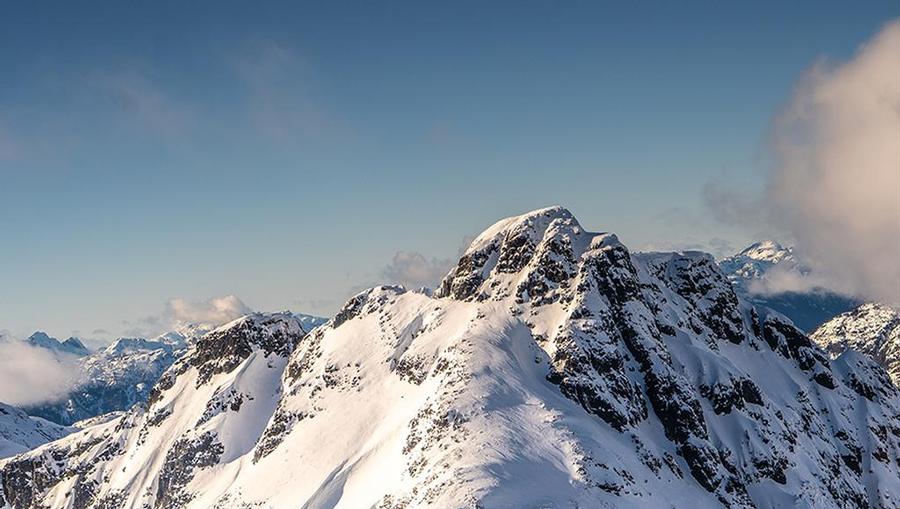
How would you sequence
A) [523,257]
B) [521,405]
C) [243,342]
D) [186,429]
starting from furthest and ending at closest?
[243,342]
[186,429]
[523,257]
[521,405]

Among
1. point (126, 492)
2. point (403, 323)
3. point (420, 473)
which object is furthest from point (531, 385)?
point (126, 492)

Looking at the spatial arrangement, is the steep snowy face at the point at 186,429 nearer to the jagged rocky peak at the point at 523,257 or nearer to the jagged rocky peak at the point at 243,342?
the jagged rocky peak at the point at 243,342

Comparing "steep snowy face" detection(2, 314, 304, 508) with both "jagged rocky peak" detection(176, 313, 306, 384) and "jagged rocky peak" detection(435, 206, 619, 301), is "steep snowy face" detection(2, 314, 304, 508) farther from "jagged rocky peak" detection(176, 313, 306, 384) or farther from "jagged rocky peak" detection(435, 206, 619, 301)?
"jagged rocky peak" detection(435, 206, 619, 301)

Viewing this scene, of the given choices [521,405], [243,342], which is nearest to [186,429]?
[243,342]

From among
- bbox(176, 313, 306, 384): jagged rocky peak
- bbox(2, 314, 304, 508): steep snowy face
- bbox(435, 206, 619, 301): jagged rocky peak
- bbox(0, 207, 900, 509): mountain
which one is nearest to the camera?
bbox(0, 207, 900, 509): mountain

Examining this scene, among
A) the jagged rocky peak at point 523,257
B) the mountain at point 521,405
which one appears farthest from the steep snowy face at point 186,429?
the jagged rocky peak at point 523,257

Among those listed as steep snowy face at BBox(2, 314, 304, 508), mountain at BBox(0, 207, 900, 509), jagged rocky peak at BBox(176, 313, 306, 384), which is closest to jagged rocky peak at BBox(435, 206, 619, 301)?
mountain at BBox(0, 207, 900, 509)

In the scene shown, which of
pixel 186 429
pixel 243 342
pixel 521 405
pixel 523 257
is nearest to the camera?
pixel 521 405

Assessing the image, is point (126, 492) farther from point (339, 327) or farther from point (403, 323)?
point (403, 323)

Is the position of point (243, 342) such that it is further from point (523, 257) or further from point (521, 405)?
point (521, 405)
